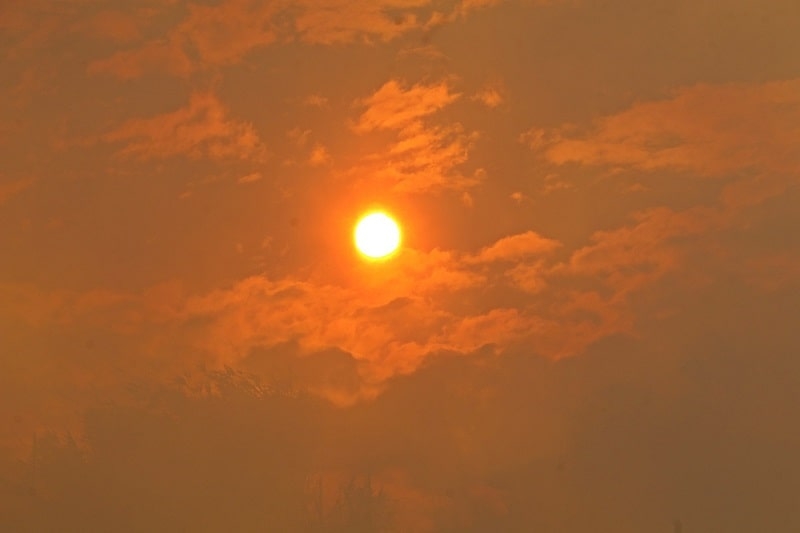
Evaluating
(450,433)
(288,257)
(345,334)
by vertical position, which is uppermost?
(288,257)

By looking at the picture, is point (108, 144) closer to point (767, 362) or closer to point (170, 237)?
point (170, 237)

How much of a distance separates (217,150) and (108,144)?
0.42 metres

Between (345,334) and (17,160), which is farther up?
(17,160)

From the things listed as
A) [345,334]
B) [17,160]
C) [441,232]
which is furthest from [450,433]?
[17,160]

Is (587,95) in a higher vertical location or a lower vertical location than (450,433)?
higher

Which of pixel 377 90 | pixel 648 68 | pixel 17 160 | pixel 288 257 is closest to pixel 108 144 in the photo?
pixel 17 160

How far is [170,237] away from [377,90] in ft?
3.17

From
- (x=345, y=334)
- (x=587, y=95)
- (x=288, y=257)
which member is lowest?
(x=345, y=334)

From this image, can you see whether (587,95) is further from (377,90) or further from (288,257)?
(288,257)

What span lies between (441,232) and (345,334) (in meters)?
0.53

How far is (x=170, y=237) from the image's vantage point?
343cm

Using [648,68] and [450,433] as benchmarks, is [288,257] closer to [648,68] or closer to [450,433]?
[450,433]

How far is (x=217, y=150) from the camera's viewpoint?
3.49m

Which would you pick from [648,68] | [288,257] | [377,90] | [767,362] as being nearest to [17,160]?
[288,257]
